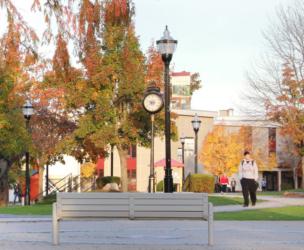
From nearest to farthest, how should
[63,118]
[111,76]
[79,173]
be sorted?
[111,76] → [63,118] → [79,173]

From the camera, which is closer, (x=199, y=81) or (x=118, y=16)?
(x=118, y=16)

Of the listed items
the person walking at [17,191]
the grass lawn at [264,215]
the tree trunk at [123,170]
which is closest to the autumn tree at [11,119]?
the tree trunk at [123,170]

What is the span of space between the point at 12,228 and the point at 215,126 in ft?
175

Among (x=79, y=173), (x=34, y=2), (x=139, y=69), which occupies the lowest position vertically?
(x=79, y=173)

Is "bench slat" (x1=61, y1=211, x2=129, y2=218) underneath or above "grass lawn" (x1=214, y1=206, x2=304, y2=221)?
above

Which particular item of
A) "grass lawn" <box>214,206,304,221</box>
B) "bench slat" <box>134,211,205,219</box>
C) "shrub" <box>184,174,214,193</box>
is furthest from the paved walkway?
"shrub" <box>184,174,214,193</box>

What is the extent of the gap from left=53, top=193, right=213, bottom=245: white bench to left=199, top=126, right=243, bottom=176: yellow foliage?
173ft

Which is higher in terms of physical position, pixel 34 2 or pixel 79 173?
pixel 34 2

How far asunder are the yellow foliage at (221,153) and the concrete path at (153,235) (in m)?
48.2

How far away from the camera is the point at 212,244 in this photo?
35.0 feet

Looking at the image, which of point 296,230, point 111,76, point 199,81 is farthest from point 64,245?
point 199,81

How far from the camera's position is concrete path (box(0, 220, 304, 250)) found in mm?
→ 10609

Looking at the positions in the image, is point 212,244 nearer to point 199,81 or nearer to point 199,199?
point 199,199

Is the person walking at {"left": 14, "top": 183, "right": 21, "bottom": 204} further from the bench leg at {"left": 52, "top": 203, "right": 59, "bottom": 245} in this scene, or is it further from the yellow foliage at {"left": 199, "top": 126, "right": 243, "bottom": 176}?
the bench leg at {"left": 52, "top": 203, "right": 59, "bottom": 245}
